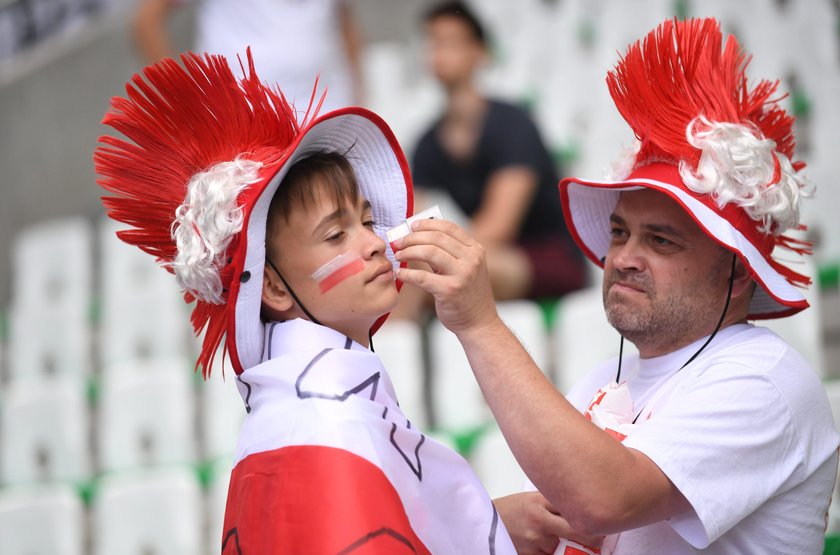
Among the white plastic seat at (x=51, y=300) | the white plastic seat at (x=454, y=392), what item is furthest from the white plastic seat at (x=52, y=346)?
the white plastic seat at (x=454, y=392)

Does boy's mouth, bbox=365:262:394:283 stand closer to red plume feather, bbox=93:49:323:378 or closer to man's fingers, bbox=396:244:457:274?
man's fingers, bbox=396:244:457:274

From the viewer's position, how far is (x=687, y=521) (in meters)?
1.80

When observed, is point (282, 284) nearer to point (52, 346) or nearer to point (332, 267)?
point (332, 267)

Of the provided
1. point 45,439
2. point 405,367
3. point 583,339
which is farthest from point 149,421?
point 583,339

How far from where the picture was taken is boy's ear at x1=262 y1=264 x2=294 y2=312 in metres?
1.85

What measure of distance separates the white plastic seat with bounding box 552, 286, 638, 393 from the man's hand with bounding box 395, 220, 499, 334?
1.74 metres

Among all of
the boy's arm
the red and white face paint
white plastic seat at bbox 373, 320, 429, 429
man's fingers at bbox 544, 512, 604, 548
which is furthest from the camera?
white plastic seat at bbox 373, 320, 429, 429

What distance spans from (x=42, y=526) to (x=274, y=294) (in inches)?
82.4

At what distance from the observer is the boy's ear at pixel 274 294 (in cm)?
185

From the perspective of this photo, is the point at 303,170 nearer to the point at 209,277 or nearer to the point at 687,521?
the point at 209,277

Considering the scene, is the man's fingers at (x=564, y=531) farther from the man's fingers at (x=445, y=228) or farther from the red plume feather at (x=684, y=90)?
the red plume feather at (x=684, y=90)

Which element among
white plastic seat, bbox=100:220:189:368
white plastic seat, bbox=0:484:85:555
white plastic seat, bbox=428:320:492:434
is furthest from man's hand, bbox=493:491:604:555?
white plastic seat, bbox=100:220:189:368

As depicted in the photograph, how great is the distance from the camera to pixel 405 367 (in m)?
3.75

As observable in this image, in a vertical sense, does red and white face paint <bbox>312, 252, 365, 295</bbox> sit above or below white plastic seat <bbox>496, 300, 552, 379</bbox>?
above
